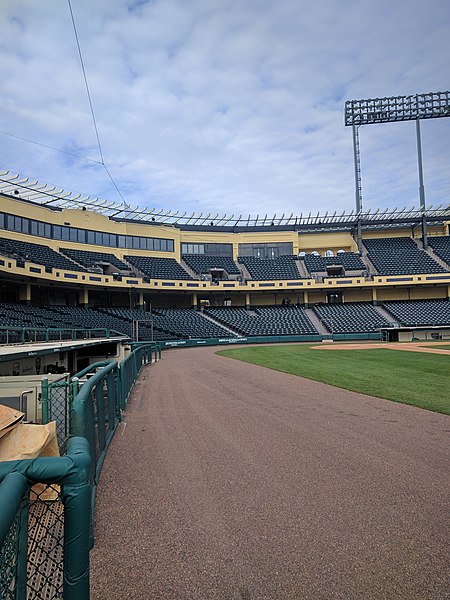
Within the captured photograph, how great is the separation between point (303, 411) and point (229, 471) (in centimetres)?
411

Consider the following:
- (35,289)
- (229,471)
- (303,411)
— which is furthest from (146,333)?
(229,471)

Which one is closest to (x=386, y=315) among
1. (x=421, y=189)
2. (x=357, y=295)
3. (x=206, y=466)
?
(x=357, y=295)

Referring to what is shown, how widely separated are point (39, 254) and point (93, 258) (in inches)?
300

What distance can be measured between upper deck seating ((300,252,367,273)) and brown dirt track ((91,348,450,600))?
153ft

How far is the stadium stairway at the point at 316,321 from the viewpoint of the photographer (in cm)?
4481

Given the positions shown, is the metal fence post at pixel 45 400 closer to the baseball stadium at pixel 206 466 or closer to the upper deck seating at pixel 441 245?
the baseball stadium at pixel 206 466

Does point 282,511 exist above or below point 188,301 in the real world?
below

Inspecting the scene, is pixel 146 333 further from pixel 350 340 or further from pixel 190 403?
pixel 190 403

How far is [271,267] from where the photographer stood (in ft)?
179

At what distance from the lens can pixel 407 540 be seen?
3771mm

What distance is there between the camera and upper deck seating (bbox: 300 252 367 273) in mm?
53000

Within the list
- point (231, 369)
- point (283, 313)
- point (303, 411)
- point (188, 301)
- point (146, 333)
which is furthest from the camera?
A: point (188, 301)

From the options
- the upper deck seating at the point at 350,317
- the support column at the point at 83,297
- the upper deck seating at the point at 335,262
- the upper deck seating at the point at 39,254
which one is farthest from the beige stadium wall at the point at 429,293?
the upper deck seating at the point at 39,254

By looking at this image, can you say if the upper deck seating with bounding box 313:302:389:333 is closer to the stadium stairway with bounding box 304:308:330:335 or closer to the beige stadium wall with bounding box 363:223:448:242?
the stadium stairway with bounding box 304:308:330:335
